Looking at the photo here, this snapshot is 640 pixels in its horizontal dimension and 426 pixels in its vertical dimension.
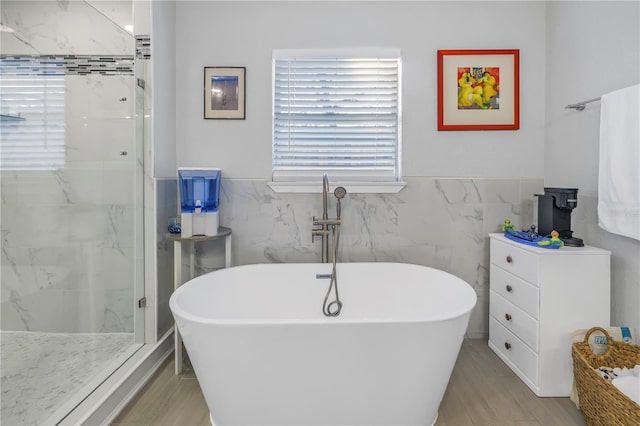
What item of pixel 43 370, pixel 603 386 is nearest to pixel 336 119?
pixel 603 386

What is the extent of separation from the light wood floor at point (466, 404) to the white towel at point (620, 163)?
0.95 m

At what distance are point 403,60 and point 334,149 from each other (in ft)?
2.61

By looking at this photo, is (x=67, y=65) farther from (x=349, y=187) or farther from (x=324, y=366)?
(x=324, y=366)

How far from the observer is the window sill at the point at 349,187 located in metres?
2.37

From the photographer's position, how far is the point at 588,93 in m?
1.97

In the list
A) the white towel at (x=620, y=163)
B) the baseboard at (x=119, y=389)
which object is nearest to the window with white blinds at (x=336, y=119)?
the white towel at (x=620, y=163)

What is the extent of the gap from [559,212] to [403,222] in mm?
926

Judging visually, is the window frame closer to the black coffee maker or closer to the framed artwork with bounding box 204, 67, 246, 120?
the framed artwork with bounding box 204, 67, 246, 120

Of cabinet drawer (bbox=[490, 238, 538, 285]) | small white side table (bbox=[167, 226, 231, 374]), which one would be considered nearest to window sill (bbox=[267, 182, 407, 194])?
small white side table (bbox=[167, 226, 231, 374])

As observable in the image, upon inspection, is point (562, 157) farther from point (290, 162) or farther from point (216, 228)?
point (216, 228)

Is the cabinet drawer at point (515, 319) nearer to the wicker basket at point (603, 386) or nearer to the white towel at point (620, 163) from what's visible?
the wicker basket at point (603, 386)

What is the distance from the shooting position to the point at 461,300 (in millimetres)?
1713

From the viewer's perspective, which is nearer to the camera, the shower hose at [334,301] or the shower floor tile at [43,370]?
the shower floor tile at [43,370]

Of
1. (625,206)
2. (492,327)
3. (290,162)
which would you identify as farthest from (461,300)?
(290,162)
